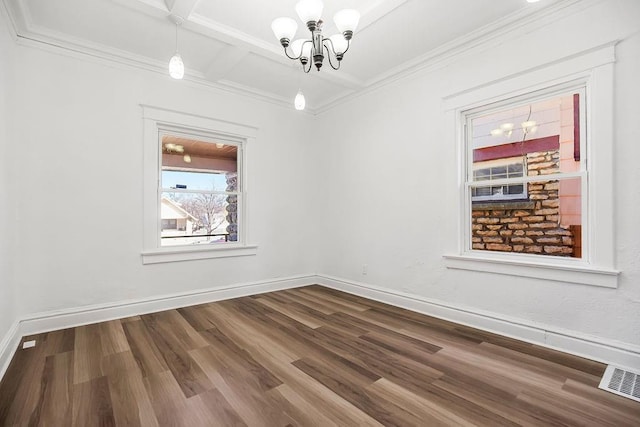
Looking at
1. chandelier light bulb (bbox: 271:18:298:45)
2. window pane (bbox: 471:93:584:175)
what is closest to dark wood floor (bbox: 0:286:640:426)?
window pane (bbox: 471:93:584:175)

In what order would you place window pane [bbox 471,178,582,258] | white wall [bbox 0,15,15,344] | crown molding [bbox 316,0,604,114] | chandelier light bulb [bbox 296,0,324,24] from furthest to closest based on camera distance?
window pane [bbox 471,178,582,258]
crown molding [bbox 316,0,604,114]
white wall [bbox 0,15,15,344]
chandelier light bulb [bbox 296,0,324,24]

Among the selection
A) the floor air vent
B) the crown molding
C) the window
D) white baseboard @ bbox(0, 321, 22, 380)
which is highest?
the crown molding

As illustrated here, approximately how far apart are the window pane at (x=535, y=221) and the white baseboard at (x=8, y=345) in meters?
3.96

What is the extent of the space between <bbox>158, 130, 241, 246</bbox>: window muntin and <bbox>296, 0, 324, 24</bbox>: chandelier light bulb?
248 centimetres

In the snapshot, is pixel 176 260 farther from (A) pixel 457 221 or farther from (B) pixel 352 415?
(A) pixel 457 221

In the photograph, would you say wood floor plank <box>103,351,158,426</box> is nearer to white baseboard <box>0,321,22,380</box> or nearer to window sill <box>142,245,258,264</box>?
white baseboard <box>0,321,22,380</box>

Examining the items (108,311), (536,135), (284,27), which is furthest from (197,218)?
(536,135)

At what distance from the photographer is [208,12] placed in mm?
2613

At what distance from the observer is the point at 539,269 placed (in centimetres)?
257

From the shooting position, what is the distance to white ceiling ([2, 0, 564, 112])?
2.51 m

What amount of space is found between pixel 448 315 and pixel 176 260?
10.1 ft

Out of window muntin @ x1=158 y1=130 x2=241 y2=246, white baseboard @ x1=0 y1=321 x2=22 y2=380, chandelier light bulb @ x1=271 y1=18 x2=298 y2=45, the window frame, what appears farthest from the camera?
window muntin @ x1=158 y1=130 x2=241 y2=246

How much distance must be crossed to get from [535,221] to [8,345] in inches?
174

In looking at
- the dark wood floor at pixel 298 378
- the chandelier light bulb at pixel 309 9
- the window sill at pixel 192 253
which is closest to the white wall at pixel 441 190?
the dark wood floor at pixel 298 378
